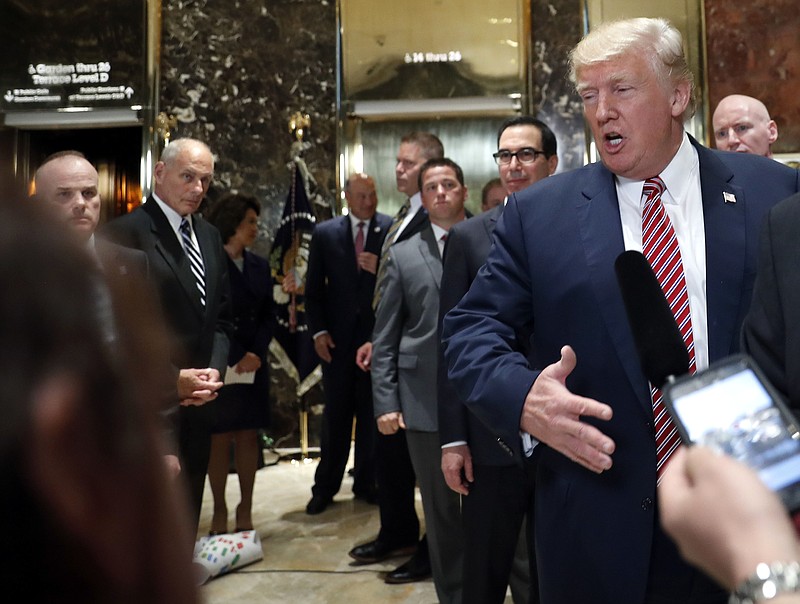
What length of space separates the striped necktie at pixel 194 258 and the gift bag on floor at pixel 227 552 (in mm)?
1338

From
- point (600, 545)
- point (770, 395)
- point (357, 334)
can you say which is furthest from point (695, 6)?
point (770, 395)

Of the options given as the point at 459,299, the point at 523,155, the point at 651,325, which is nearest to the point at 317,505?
the point at 459,299

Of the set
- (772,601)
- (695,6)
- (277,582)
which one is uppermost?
(695,6)

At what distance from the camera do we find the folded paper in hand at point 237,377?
5.07 meters

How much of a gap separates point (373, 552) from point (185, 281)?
1789 millimetres

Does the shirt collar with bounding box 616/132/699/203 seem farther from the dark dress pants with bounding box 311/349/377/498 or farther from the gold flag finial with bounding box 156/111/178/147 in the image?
the gold flag finial with bounding box 156/111/178/147

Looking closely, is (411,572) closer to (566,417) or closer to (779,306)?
(566,417)

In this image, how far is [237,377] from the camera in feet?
16.7

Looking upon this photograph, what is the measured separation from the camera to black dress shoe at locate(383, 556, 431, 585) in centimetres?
429

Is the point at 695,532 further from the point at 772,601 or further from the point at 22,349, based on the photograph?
the point at 22,349

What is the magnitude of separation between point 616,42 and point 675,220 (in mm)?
449

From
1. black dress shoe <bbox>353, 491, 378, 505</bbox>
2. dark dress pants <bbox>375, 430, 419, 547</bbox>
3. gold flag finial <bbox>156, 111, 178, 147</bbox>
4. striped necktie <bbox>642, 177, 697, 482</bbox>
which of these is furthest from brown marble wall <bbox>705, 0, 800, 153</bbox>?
striped necktie <bbox>642, 177, 697, 482</bbox>

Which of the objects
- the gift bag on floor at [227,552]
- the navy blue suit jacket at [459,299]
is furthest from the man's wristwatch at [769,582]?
the gift bag on floor at [227,552]

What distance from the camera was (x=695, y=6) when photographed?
7.20 metres
